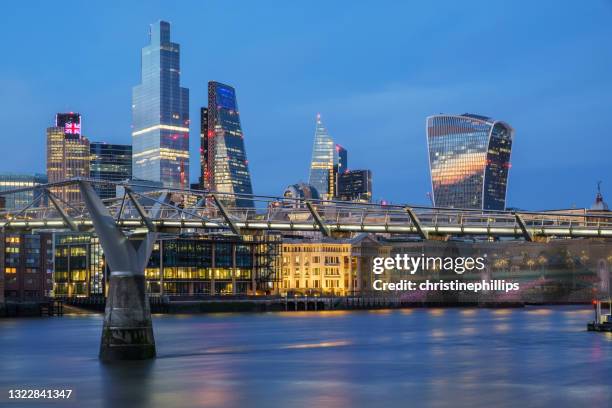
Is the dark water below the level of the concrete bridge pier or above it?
below

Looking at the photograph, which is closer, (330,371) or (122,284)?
(122,284)

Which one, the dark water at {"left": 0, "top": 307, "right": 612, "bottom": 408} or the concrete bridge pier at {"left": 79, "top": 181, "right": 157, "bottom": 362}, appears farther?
the concrete bridge pier at {"left": 79, "top": 181, "right": 157, "bottom": 362}

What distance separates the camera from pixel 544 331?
A: 118 meters

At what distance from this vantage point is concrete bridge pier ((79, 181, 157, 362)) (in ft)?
212

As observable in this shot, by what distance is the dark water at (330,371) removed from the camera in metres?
53.6

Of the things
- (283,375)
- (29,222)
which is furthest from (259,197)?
(29,222)

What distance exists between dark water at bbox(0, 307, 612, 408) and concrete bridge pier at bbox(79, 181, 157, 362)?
155 centimetres

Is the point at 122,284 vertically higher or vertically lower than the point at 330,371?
higher

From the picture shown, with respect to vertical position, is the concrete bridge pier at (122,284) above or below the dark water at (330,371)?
above

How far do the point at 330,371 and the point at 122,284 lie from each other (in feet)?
47.3

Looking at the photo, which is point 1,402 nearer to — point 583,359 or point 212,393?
point 212,393

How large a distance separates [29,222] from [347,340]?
3568 cm

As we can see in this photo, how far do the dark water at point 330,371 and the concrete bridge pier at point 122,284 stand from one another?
1.55 m

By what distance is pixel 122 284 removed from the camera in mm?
64625
